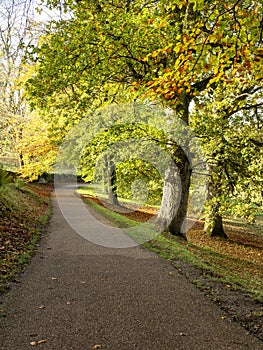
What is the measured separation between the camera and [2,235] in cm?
770

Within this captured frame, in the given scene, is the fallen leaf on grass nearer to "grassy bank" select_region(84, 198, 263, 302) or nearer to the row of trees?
"grassy bank" select_region(84, 198, 263, 302)

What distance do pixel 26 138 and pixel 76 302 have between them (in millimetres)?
14542

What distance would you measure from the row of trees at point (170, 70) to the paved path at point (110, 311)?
11.3ft

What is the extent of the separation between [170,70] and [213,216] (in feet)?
29.2

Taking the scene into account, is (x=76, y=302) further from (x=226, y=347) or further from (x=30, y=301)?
(x=226, y=347)

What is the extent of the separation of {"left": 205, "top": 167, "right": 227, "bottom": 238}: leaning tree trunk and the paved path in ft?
22.9

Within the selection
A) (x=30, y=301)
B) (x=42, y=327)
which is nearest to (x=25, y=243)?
(x=30, y=301)

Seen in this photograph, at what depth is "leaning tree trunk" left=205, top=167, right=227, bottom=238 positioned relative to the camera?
13.1 meters

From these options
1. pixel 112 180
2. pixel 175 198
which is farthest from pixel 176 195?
pixel 112 180

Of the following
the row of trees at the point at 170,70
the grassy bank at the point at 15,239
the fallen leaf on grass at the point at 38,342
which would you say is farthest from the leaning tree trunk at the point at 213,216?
the fallen leaf on grass at the point at 38,342

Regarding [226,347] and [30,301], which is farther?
[30,301]

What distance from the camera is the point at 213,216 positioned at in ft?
43.9

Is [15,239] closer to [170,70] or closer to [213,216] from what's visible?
[170,70]

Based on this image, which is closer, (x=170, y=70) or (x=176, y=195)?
(x=170, y=70)
